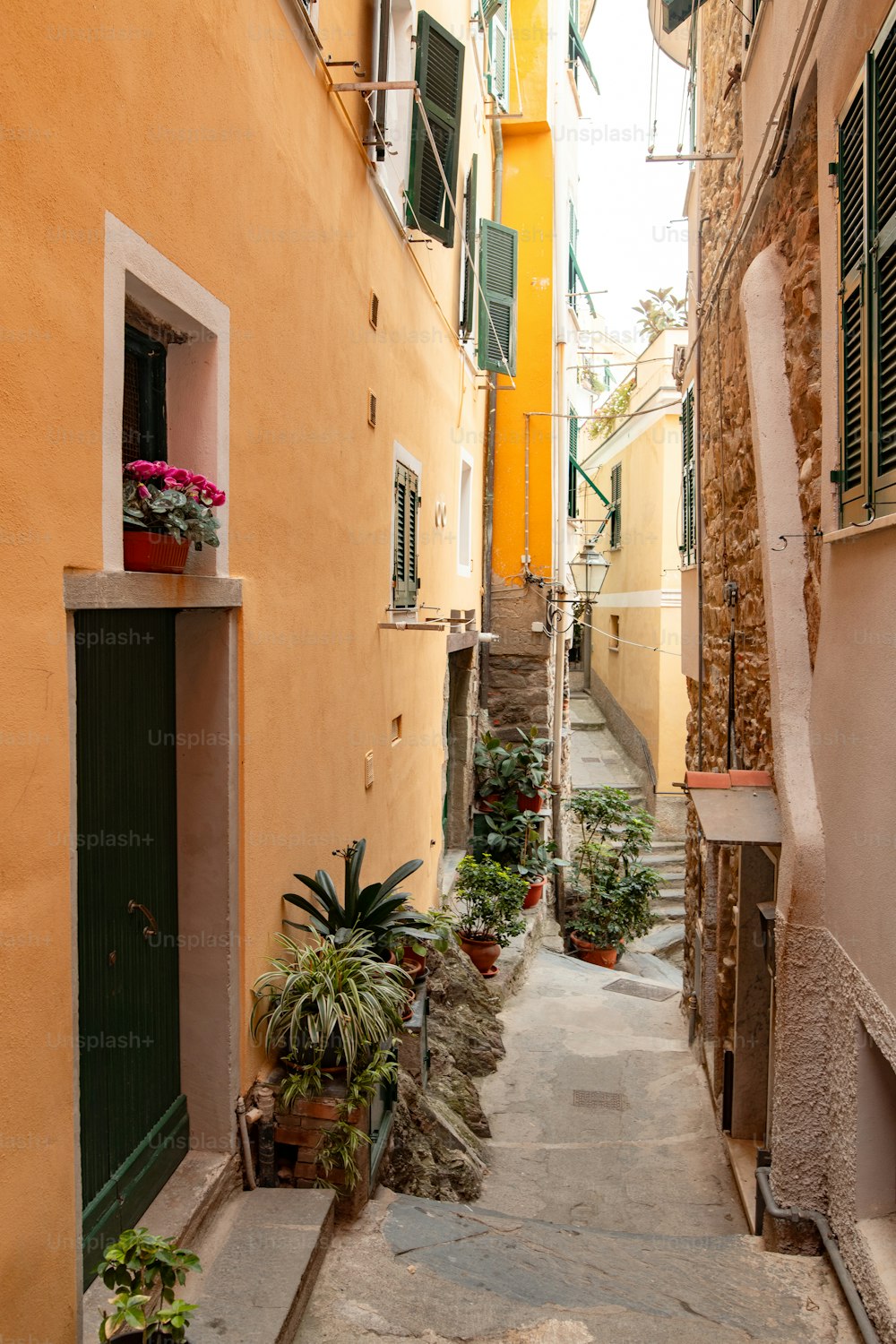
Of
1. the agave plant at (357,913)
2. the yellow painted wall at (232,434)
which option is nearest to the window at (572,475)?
the yellow painted wall at (232,434)

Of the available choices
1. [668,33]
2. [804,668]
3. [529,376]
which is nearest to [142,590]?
[804,668]

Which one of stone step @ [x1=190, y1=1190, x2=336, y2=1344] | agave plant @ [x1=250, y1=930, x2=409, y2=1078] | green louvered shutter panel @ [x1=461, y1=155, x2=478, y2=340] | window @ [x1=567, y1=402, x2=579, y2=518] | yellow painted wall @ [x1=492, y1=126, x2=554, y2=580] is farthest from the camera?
window @ [x1=567, y1=402, x2=579, y2=518]

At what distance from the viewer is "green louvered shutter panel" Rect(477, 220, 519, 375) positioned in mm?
12234

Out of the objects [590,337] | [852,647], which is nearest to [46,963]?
[852,647]

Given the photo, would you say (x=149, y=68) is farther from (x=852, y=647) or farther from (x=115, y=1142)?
(x=115, y=1142)

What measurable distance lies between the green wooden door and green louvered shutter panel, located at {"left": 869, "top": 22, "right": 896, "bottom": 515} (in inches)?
102

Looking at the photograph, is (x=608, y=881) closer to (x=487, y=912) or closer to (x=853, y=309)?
(x=487, y=912)

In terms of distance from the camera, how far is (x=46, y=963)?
2.88 meters

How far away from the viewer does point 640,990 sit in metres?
11.5

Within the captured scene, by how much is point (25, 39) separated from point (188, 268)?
112cm

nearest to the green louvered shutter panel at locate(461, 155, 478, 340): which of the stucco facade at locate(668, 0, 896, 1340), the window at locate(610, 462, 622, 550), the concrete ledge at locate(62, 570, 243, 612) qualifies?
the stucco facade at locate(668, 0, 896, 1340)

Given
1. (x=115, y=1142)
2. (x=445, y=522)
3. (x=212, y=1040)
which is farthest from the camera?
(x=445, y=522)

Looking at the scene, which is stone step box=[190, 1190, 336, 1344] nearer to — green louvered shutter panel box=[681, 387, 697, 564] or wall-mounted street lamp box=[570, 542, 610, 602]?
green louvered shutter panel box=[681, 387, 697, 564]

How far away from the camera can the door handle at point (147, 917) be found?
3924 mm
